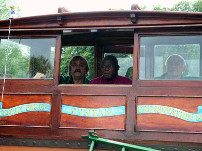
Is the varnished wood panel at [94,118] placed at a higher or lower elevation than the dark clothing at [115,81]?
lower

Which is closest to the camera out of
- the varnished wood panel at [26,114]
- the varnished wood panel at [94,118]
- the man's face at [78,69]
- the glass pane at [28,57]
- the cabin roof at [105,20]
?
the cabin roof at [105,20]

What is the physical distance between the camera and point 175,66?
12.9 feet

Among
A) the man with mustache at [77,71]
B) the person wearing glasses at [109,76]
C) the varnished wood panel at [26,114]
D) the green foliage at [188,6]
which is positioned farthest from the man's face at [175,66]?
the green foliage at [188,6]

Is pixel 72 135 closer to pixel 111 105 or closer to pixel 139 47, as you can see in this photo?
pixel 111 105

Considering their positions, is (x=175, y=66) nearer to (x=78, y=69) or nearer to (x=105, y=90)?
(x=105, y=90)

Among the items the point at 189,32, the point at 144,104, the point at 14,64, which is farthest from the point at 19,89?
the point at 189,32

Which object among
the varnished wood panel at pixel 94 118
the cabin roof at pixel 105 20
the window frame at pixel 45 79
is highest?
the cabin roof at pixel 105 20

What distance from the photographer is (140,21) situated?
157 inches

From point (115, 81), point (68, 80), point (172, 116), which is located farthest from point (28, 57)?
point (172, 116)

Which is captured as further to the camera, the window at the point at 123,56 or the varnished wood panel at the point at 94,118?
the window at the point at 123,56

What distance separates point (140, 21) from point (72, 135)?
172 cm

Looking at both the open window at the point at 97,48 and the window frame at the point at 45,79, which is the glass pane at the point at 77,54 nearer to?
the open window at the point at 97,48

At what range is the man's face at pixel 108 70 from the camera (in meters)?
4.78

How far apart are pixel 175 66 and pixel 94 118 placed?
4.00 ft
